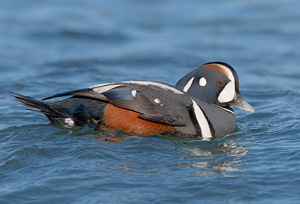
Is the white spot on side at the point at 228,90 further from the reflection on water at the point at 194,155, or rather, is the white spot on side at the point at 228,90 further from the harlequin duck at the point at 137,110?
the reflection on water at the point at 194,155

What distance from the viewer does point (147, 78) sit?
41.5 ft

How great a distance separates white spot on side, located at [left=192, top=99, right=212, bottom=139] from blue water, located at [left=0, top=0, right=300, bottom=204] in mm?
163

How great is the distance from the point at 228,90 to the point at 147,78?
4.32 metres

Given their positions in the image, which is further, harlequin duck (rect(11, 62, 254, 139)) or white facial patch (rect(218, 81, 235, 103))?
white facial patch (rect(218, 81, 235, 103))

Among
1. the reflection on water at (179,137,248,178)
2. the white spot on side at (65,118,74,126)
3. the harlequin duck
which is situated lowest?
the reflection on water at (179,137,248,178)

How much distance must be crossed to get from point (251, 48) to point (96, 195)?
10317mm

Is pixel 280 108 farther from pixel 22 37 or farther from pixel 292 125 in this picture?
pixel 22 37

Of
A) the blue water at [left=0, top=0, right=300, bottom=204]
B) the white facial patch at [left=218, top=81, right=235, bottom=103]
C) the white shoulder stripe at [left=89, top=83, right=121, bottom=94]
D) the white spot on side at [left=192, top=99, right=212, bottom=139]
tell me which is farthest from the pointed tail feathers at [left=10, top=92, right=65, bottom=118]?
the white facial patch at [left=218, top=81, right=235, bottom=103]

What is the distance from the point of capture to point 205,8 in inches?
761

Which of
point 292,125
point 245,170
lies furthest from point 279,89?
point 245,170

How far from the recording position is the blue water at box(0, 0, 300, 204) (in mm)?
6164

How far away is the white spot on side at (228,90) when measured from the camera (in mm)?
8500

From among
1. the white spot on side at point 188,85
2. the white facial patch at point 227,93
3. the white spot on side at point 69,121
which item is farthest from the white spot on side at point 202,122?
the white spot on side at point 69,121

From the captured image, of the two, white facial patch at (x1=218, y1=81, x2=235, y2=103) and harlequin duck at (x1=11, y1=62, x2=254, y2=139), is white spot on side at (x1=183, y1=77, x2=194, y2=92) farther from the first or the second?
white facial patch at (x1=218, y1=81, x2=235, y2=103)
